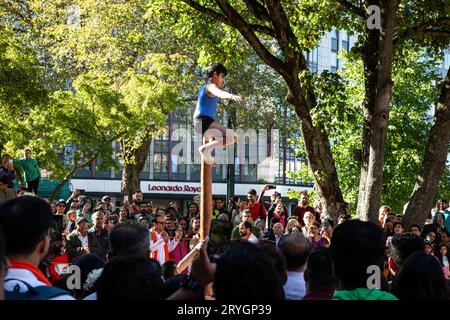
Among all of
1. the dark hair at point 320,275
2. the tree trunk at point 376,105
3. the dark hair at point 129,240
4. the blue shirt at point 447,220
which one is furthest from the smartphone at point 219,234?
the blue shirt at point 447,220

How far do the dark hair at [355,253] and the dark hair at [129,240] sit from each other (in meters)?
1.44

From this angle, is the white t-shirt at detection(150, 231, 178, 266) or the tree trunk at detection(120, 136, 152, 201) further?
the tree trunk at detection(120, 136, 152, 201)

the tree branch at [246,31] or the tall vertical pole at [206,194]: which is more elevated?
the tree branch at [246,31]

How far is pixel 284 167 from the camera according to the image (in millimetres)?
62188

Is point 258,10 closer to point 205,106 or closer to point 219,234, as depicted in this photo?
point 205,106

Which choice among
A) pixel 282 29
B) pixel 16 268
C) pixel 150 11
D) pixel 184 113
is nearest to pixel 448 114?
pixel 282 29

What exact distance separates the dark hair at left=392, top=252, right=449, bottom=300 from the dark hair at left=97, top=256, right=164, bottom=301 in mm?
1247

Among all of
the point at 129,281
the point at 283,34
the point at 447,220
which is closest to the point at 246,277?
the point at 129,281

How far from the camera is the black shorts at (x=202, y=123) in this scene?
354 inches

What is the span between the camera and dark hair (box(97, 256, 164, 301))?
371 cm

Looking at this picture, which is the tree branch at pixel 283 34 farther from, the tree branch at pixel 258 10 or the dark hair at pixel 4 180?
the dark hair at pixel 4 180

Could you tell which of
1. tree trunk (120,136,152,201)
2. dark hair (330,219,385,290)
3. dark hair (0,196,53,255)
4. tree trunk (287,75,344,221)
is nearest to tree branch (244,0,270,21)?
tree trunk (287,75,344,221)

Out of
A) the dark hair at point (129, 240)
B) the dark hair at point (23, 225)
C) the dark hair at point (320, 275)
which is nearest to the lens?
the dark hair at point (23, 225)

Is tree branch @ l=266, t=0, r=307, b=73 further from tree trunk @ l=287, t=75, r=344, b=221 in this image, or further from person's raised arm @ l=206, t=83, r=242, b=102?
person's raised arm @ l=206, t=83, r=242, b=102
